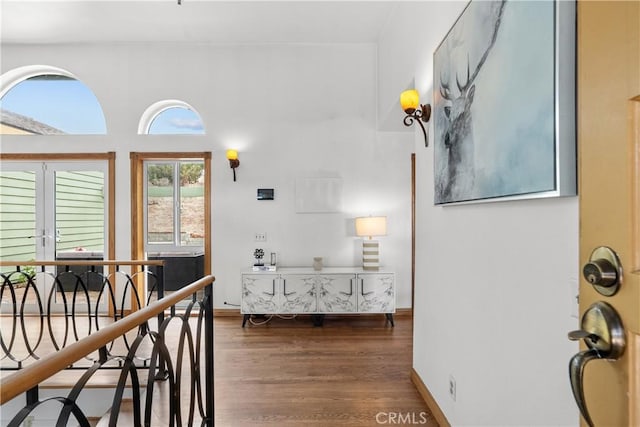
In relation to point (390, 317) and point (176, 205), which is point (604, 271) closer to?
point (390, 317)

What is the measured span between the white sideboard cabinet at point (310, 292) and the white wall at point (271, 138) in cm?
45

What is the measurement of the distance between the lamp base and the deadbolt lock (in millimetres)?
3570

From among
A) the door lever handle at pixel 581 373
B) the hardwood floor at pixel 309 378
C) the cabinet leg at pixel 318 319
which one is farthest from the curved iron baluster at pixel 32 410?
the cabinet leg at pixel 318 319

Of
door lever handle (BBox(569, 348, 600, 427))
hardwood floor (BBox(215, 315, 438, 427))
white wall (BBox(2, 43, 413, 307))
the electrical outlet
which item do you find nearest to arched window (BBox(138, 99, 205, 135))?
white wall (BBox(2, 43, 413, 307))

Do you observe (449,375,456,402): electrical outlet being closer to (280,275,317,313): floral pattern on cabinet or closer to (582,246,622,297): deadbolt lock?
(582,246,622,297): deadbolt lock

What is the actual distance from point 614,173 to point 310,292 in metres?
3.63

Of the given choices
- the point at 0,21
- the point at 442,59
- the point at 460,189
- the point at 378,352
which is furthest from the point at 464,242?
the point at 0,21

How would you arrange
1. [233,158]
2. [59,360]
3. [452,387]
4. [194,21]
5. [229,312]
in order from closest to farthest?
[59,360], [452,387], [194,21], [233,158], [229,312]

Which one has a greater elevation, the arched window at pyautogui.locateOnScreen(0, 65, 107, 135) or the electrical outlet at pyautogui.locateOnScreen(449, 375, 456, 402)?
the arched window at pyautogui.locateOnScreen(0, 65, 107, 135)

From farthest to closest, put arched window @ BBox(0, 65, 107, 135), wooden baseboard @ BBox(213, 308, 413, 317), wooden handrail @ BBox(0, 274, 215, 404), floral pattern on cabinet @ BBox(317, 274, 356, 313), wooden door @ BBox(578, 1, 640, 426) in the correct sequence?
arched window @ BBox(0, 65, 107, 135) < wooden baseboard @ BBox(213, 308, 413, 317) < floral pattern on cabinet @ BBox(317, 274, 356, 313) < wooden handrail @ BBox(0, 274, 215, 404) < wooden door @ BBox(578, 1, 640, 426)

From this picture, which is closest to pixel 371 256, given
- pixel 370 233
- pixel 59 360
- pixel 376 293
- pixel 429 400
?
pixel 370 233

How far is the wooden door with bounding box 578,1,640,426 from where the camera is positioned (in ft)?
1.76

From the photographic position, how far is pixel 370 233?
4.09m

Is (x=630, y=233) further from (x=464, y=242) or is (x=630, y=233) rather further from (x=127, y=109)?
(x=127, y=109)
